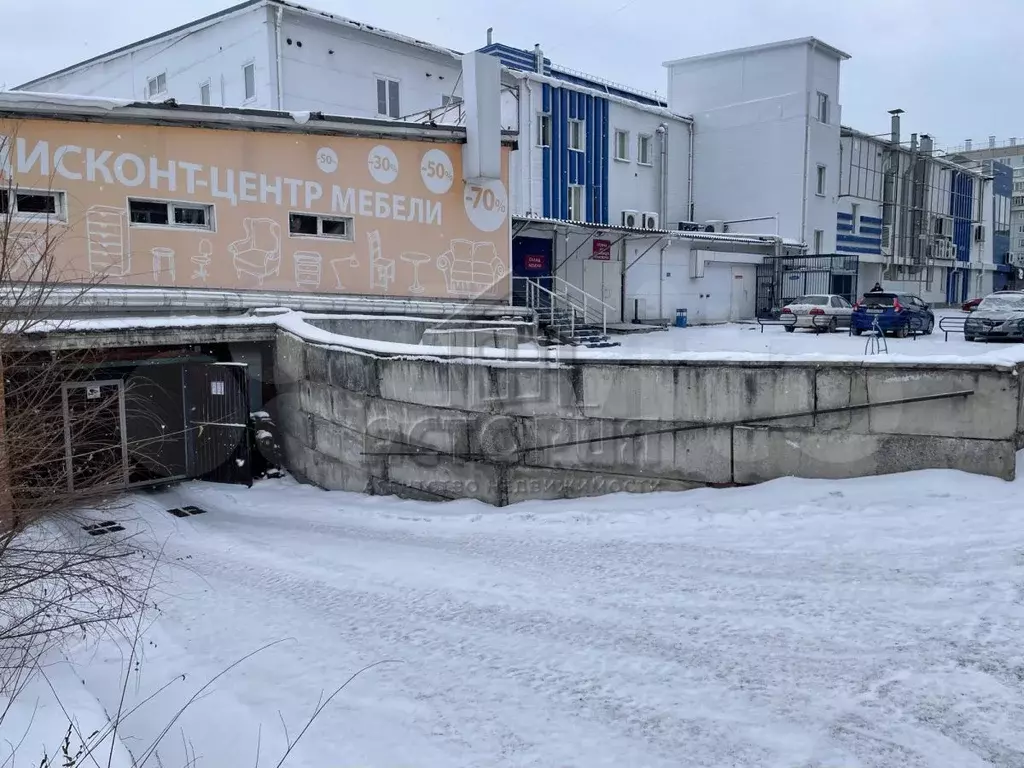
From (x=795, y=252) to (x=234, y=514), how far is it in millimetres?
28151

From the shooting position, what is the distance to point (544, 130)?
1052 inches

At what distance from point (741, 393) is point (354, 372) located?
226 inches

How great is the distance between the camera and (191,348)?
13258 mm

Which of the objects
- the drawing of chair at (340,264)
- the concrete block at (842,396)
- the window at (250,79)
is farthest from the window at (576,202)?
the concrete block at (842,396)

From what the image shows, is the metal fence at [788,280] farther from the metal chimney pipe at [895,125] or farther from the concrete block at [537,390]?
the concrete block at [537,390]

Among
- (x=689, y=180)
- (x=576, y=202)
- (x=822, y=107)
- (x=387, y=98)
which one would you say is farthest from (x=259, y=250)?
(x=822, y=107)

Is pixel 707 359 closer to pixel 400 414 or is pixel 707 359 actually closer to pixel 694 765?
pixel 400 414

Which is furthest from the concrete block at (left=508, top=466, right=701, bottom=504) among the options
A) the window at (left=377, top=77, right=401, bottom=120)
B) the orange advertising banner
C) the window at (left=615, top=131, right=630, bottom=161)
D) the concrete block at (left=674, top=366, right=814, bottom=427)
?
the window at (left=615, top=131, right=630, bottom=161)

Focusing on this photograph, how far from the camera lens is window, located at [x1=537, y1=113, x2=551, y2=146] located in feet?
86.9

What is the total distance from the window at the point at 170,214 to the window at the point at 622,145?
19.1 m

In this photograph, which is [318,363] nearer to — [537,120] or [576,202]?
[537,120]

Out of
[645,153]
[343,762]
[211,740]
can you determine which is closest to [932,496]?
[343,762]

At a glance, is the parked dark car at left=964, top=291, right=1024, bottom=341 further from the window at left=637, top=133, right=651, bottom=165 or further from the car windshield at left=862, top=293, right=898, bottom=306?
the window at left=637, top=133, right=651, bottom=165

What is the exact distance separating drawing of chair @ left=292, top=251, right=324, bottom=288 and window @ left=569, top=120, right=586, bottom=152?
1458cm
